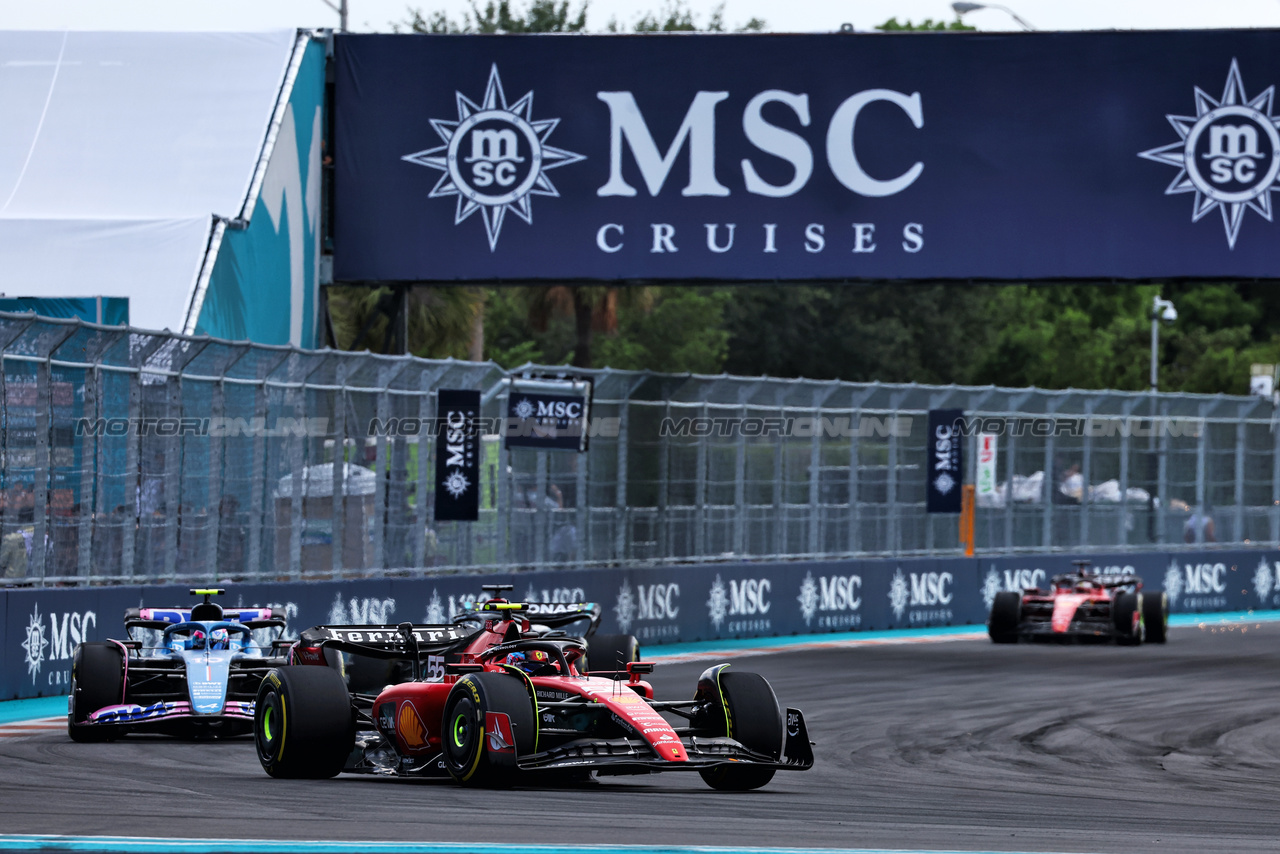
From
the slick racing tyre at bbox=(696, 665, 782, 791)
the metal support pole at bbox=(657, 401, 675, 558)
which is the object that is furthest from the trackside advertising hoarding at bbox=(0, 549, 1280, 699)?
the slick racing tyre at bbox=(696, 665, 782, 791)

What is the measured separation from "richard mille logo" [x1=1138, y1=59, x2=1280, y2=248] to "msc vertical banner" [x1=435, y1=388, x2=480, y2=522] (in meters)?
8.50

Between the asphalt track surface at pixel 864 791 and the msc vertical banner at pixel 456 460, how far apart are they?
339 centimetres

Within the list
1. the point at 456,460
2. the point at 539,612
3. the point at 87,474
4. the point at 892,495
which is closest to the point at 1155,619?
the point at 892,495

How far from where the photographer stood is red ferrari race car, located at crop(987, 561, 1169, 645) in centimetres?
2381

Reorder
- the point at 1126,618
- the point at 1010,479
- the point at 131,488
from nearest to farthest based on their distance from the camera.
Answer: the point at 131,488
the point at 1126,618
the point at 1010,479

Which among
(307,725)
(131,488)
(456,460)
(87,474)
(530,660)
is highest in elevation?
(456,460)

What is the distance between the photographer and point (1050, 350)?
76.4 meters

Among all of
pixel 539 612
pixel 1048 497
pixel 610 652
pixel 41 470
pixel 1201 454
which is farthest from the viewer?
pixel 1201 454

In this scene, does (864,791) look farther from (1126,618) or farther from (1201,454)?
(1201,454)

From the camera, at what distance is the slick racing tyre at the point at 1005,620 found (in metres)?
24.1


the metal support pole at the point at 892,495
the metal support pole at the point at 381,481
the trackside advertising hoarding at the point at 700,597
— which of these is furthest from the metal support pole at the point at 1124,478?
the metal support pole at the point at 381,481

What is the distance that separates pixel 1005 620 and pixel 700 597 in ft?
12.1

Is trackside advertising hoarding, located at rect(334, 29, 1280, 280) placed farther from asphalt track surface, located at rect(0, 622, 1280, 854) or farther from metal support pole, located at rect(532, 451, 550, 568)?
asphalt track surface, located at rect(0, 622, 1280, 854)

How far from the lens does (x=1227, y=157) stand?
2300 centimetres
